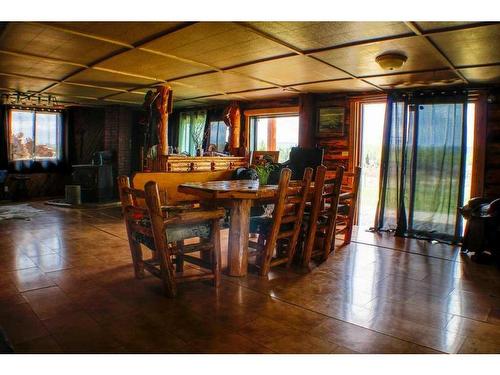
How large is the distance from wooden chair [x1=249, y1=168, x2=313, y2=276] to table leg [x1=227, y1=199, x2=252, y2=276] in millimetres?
213

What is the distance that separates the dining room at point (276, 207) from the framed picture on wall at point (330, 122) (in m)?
0.03

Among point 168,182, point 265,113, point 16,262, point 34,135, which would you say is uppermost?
point 265,113

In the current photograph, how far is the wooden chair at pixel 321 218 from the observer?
3.66 meters

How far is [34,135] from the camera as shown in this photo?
31.2ft

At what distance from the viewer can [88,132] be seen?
32.3ft

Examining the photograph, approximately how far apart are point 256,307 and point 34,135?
933 centimetres

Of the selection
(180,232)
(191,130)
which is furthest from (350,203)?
(191,130)

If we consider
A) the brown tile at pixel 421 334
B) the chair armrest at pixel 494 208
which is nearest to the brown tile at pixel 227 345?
the brown tile at pixel 421 334

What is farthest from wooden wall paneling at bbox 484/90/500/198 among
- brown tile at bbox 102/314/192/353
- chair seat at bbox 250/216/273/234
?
brown tile at bbox 102/314/192/353

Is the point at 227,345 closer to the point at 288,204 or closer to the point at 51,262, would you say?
the point at 288,204

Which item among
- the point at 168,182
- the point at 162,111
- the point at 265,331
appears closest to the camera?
the point at 265,331

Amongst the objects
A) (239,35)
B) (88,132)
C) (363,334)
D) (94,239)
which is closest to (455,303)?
(363,334)

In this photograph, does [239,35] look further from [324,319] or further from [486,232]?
[486,232]

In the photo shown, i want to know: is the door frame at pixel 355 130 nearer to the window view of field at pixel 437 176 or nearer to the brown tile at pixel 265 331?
the window view of field at pixel 437 176
